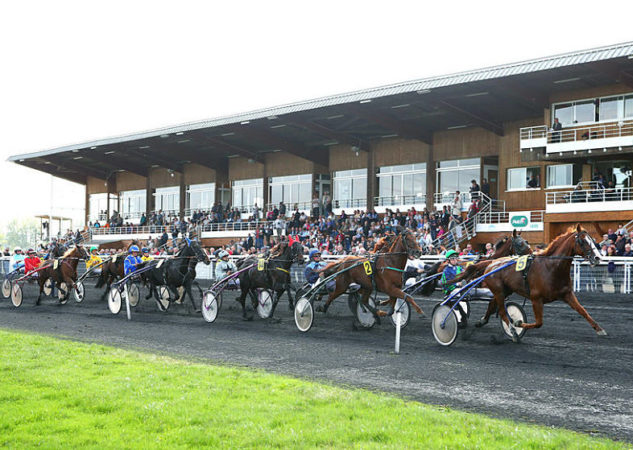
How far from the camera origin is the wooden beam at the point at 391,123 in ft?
92.5

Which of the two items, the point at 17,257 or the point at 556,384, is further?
the point at 17,257

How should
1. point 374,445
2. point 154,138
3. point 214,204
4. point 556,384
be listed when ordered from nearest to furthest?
1. point 374,445
2. point 556,384
3. point 154,138
4. point 214,204

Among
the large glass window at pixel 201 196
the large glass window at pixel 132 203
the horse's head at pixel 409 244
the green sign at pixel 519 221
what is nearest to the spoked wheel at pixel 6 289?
the horse's head at pixel 409 244

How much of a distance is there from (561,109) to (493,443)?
74.0ft

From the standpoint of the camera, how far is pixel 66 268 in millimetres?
17859

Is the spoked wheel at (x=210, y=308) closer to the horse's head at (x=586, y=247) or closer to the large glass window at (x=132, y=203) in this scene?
the horse's head at (x=586, y=247)

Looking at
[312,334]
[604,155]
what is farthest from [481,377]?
[604,155]

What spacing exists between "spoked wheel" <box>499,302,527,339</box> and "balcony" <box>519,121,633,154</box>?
589 inches

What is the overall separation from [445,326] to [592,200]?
15795mm

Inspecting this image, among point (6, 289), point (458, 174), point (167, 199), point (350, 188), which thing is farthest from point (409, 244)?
point (167, 199)

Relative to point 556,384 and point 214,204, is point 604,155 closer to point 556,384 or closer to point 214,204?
point 556,384

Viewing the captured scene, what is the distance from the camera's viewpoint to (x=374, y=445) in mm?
4582

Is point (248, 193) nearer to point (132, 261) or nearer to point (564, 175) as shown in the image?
point (564, 175)

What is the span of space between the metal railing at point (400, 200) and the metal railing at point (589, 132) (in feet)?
21.9
